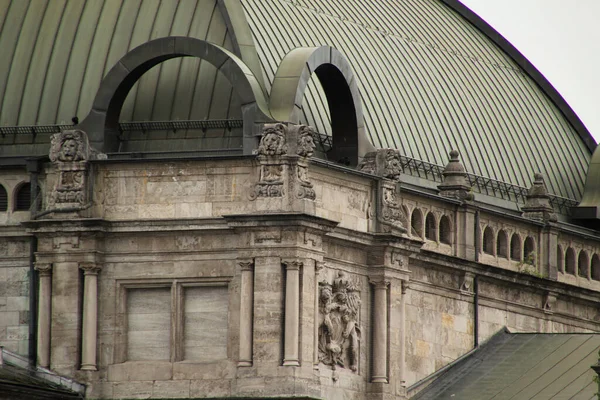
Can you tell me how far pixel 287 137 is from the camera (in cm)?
8400

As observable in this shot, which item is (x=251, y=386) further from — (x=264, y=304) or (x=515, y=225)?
(x=515, y=225)

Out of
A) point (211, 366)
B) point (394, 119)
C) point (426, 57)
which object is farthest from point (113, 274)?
point (426, 57)

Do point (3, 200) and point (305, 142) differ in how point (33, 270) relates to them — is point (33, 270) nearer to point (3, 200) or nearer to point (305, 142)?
point (3, 200)

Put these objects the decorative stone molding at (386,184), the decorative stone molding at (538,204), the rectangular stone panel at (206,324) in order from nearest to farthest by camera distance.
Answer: the rectangular stone panel at (206,324)
the decorative stone molding at (386,184)
the decorative stone molding at (538,204)

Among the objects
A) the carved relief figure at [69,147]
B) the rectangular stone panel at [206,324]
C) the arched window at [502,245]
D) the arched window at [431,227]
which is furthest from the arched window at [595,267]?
the carved relief figure at [69,147]

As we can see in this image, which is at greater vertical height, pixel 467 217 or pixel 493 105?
pixel 493 105

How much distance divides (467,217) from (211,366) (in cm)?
1613

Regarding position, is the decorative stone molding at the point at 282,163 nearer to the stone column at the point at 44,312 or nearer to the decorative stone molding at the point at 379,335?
the decorative stone molding at the point at 379,335

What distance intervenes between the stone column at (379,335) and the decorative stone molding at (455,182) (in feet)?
30.0

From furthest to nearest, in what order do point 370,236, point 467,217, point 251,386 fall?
1. point 467,217
2. point 370,236
3. point 251,386

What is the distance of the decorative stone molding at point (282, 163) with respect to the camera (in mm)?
83688

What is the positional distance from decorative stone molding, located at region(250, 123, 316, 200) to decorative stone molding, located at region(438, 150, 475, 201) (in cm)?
1333

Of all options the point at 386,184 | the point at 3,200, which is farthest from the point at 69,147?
the point at 386,184

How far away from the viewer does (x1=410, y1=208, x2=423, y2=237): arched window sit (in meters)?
93.0
